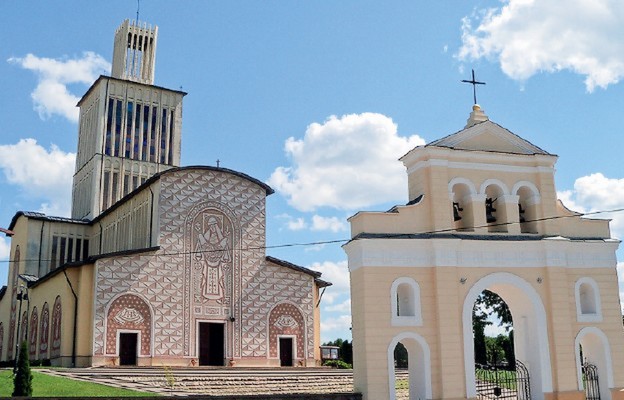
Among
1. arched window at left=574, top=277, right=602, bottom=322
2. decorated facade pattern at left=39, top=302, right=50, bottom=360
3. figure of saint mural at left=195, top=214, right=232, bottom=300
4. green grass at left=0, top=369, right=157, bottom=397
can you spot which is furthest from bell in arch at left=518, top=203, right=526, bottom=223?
decorated facade pattern at left=39, top=302, right=50, bottom=360

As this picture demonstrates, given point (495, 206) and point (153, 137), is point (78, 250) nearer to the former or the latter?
point (153, 137)

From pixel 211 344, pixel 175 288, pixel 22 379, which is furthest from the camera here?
pixel 211 344

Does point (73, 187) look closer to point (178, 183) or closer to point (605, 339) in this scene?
point (178, 183)

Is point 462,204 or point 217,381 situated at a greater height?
point 462,204

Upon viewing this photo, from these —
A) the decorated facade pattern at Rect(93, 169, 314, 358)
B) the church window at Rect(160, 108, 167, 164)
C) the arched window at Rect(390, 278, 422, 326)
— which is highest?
the church window at Rect(160, 108, 167, 164)

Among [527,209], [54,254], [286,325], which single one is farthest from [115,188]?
[527,209]

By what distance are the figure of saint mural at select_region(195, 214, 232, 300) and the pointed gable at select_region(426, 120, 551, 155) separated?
16.2 metres

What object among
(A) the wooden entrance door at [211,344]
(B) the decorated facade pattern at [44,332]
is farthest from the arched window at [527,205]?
(B) the decorated facade pattern at [44,332]

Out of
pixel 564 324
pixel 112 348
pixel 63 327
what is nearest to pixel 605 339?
pixel 564 324

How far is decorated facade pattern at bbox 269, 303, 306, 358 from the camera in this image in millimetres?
34281

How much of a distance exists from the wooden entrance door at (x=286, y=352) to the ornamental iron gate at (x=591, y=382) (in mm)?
16517

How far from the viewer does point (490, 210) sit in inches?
845

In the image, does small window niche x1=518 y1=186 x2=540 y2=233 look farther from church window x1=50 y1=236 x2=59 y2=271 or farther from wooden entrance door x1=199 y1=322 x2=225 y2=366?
church window x1=50 y1=236 x2=59 y2=271

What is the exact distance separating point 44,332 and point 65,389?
620 inches
